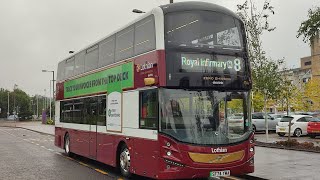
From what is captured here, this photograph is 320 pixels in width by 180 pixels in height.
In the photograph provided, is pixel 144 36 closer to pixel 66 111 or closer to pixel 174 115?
pixel 174 115

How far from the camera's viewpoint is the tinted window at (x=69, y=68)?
17.1 metres

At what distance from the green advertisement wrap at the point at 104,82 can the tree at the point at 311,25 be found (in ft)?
25.4

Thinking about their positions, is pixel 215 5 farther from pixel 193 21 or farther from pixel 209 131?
pixel 209 131

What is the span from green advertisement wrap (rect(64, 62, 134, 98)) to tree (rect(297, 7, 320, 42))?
7734 millimetres

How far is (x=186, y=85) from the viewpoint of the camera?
30.8ft

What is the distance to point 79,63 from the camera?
16.1 m

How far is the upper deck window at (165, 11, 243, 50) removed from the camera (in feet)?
31.4

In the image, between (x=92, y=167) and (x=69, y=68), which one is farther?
(x=69, y=68)

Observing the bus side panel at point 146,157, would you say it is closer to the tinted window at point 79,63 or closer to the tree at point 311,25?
the tinted window at point 79,63

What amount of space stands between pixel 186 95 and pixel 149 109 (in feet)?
3.32

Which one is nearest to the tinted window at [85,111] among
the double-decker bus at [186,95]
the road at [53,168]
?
the road at [53,168]

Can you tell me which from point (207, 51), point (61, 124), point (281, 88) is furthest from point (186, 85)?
point (281, 88)

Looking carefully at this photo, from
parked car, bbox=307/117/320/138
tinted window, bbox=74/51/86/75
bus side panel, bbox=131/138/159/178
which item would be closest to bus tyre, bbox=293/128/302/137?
parked car, bbox=307/117/320/138

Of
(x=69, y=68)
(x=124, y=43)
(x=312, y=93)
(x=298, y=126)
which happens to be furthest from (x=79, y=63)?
(x=312, y=93)
